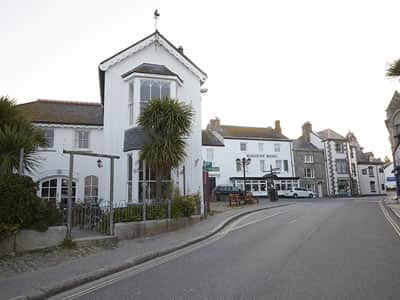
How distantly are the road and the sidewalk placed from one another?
34 centimetres

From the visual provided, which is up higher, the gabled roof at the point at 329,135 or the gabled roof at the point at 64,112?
the gabled roof at the point at 329,135

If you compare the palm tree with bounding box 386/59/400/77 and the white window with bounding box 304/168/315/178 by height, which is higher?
the palm tree with bounding box 386/59/400/77

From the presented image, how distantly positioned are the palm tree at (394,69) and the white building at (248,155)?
31011mm

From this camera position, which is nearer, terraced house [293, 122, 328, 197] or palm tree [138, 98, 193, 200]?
palm tree [138, 98, 193, 200]

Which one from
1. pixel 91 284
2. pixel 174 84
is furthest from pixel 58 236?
pixel 174 84

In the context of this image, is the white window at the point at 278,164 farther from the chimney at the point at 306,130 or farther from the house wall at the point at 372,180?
the house wall at the point at 372,180

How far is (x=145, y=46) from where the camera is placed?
16.0 m

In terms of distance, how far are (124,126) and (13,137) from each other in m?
5.84

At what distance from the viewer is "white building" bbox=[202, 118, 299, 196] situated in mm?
38781

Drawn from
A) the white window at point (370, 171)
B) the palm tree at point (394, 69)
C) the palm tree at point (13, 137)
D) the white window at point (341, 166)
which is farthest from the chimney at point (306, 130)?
the palm tree at point (13, 137)

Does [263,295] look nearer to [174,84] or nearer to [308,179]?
[174,84]

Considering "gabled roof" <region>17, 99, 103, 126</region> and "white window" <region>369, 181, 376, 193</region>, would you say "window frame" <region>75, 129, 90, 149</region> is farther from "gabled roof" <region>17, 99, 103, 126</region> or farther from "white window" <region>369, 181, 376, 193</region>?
"white window" <region>369, 181, 376, 193</region>

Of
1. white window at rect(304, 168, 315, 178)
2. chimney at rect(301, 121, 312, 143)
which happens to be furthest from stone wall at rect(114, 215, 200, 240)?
chimney at rect(301, 121, 312, 143)

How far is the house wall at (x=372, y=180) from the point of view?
51.2 meters
